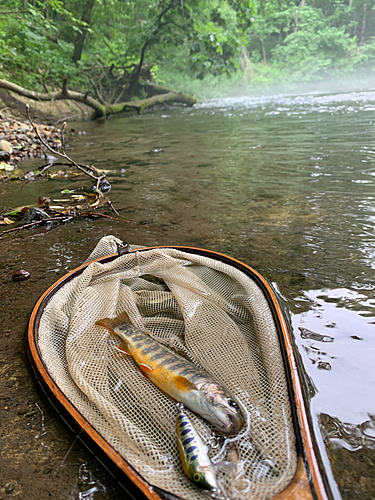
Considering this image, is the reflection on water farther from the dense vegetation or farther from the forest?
the dense vegetation

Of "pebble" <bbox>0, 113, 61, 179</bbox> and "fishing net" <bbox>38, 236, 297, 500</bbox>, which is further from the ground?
"pebble" <bbox>0, 113, 61, 179</bbox>

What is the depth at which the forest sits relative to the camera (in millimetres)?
13523

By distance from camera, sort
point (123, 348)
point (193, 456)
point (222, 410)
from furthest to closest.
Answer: point (123, 348) → point (222, 410) → point (193, 456)

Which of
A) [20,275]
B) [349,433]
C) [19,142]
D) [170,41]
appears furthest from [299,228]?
[170,41]

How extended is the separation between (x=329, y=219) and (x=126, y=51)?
19212 millimetres

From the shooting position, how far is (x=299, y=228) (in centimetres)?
297

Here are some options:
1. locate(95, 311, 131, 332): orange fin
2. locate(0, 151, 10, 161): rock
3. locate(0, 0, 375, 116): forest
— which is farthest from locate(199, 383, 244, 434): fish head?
locate(0, 0, 375, 116): forest

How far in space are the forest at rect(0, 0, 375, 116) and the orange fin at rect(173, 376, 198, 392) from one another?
9.39 meters

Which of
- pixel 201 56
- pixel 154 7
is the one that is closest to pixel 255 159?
pixel 201 56

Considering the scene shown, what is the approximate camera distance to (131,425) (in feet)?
3.84

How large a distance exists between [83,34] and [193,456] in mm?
18852

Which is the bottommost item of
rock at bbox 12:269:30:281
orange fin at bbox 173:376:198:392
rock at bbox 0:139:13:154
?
rock at bbox 12:269:30:281

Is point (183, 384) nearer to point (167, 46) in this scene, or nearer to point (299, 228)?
point (299, 228)

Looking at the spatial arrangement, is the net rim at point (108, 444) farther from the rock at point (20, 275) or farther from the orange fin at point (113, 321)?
the rock at point (20, 275)
